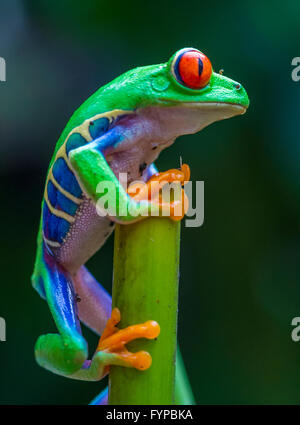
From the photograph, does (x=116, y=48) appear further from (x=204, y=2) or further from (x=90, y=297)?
(x=90, y=297)

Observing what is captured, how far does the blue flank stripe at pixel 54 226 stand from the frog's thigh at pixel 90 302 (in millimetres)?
174

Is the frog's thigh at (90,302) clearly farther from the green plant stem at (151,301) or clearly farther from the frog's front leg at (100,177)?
the green plant stem at (151,301)

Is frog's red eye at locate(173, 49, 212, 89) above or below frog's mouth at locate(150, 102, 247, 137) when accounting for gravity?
above

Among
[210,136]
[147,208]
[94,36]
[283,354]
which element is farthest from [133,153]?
[283,354]

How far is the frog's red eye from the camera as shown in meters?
1.12

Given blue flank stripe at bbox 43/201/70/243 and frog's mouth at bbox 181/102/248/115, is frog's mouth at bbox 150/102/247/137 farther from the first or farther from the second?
blue flank stripe at bbox 43/201/70/243

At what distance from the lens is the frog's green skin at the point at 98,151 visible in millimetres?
1165

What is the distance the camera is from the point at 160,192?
1046 mm

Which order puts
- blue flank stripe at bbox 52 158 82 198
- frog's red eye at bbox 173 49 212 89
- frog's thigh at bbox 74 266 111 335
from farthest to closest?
1. frog's thigh at bbox 74 266 111 335
2. blue flank stripe at bbox 52 158 82 198
3. frog's red eye at bbox 173 49 212 89

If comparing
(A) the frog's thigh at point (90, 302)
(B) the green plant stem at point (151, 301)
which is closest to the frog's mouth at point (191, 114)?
(B) the green plant stem at point (151, 301)

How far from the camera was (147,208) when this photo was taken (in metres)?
0.95

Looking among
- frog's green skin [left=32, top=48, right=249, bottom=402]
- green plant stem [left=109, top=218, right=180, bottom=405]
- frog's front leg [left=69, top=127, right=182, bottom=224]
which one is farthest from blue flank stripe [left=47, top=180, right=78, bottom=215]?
green plant stem [left=109, top=218, right=180, bottom=405]

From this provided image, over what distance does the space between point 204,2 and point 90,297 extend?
1483 millimetres

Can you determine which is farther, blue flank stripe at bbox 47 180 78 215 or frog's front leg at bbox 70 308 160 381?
blue flank stripe at bbox 47 180 78 215
